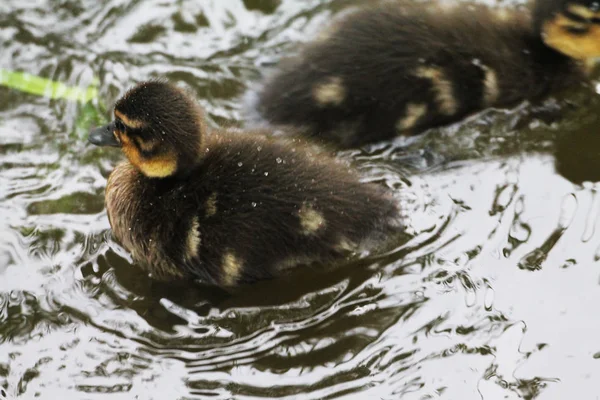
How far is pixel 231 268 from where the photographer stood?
247 cm

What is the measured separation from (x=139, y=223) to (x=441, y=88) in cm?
100

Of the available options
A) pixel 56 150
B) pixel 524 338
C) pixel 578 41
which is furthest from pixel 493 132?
pixel 56 150

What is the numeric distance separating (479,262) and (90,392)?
107cm

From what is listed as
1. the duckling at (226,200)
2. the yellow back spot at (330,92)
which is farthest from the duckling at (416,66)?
the duckling at (226,200)

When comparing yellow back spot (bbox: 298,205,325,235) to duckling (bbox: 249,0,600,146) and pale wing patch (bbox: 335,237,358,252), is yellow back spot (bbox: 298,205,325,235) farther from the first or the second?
duckling (bbox: 249,0,600,146)

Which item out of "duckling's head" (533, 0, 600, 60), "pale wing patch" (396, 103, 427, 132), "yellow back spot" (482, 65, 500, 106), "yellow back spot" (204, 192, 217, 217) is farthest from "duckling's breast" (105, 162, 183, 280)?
"duckling's head" (533, 0, 600, 60)

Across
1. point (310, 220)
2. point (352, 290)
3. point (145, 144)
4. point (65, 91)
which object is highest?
point (145, 144)

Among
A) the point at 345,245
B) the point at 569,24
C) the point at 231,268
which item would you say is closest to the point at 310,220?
the point at 345,245

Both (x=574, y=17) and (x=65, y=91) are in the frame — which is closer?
(x=574, y=17)

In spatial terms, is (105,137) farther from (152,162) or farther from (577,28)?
(577,28)

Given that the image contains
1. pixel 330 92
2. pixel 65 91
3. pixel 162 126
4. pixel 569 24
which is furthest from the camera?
pixel 65 91

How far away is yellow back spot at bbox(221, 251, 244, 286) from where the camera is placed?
2451mm

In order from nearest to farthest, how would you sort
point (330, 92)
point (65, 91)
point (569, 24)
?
point (330, 92)
point (569, 24)
point (65, 91)

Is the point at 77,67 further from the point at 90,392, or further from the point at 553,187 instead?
the point at 553,187
